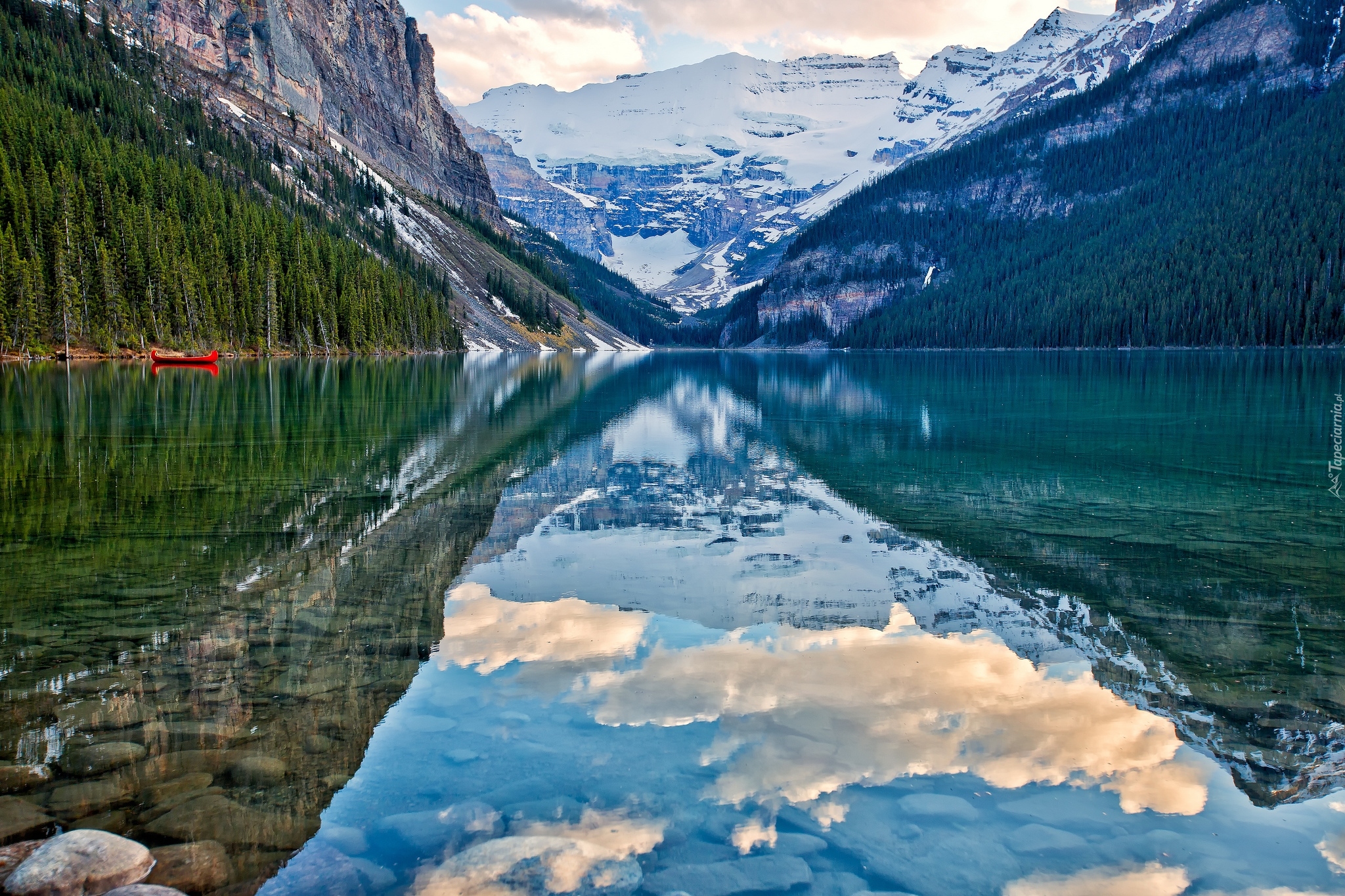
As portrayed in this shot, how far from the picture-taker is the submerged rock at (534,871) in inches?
224

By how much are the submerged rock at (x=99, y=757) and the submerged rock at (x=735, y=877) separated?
14.4 ft

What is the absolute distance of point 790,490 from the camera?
21.5 metres

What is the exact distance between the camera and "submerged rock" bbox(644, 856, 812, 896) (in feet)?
18.8

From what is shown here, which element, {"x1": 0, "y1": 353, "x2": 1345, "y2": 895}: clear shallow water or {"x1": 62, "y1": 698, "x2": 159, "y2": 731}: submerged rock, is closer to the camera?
{"x1": 0, "y1": 353, "x2": 1345, "y2": 895}: clear shallow water

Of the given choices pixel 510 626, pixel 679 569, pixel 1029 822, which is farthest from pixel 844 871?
pixel 679 569

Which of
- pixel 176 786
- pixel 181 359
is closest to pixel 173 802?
pixel 176 786

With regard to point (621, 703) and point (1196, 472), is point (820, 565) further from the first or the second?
point (1196, 472)

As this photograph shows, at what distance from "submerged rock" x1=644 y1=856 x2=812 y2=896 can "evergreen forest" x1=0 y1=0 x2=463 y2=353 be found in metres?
74.2

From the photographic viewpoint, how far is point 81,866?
17.7 feet

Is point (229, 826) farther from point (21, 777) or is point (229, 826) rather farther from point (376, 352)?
point (376, 352)

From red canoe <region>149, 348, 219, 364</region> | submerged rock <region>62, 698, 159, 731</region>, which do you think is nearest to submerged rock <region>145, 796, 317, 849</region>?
submerged rock <region>62, 698, 159, 731</region>

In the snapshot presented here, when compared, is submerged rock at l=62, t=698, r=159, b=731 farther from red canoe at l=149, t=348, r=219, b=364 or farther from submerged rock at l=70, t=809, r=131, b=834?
red canoe at l=149, t=348, r=219, b=364

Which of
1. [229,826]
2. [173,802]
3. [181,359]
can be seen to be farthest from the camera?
[181,359]

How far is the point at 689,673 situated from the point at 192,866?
4982mm
